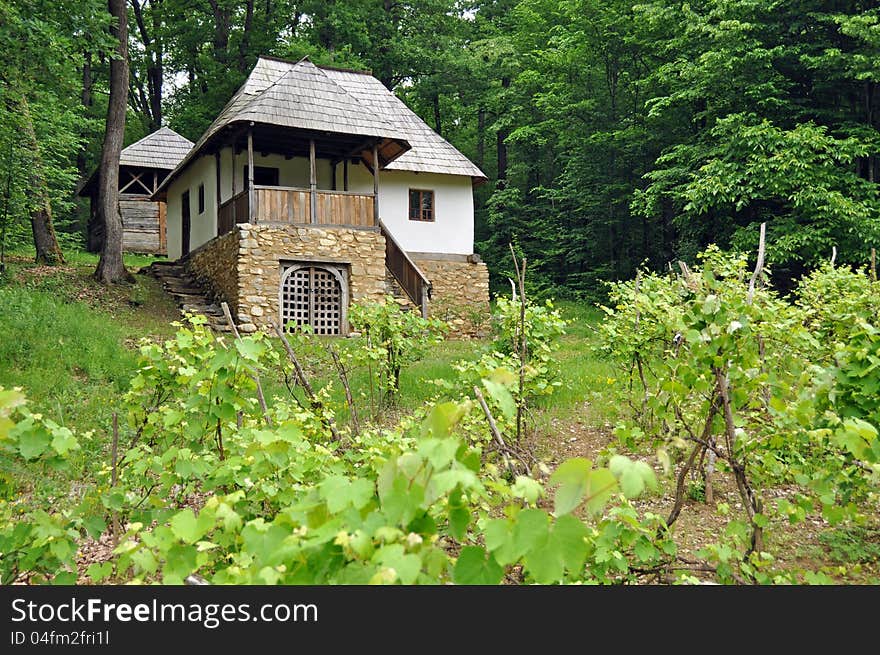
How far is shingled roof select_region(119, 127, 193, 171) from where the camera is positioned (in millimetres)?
24109

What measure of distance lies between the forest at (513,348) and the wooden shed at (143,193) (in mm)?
2505

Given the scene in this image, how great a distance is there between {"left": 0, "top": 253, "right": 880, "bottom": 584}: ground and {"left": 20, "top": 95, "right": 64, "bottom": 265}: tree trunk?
1.37 meters

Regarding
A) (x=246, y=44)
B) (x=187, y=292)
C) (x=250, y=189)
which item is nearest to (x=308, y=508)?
(x=250, y=189)

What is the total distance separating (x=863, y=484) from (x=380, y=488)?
2.58m

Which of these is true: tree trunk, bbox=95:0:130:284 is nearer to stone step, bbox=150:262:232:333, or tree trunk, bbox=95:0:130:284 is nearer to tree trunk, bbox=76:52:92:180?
stone step, bbox=150:262:232:333

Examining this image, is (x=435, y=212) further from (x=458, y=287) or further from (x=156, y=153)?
(x=156, y=153)

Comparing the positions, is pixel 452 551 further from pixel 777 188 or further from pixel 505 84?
pixel 505 84

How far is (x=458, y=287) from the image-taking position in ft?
63.4

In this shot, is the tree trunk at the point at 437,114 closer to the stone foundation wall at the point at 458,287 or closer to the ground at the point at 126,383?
the stone foundation wall at the point at 458,287

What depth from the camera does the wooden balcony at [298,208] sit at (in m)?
14.9

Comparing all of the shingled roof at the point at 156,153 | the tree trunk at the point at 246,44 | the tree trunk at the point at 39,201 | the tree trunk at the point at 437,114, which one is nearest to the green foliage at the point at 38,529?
the tree trunk at the point at 39,201

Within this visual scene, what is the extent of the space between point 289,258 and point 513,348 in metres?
8.04

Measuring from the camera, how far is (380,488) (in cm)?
175

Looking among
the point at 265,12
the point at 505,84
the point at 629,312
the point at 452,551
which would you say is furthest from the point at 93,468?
the point at 265,12
